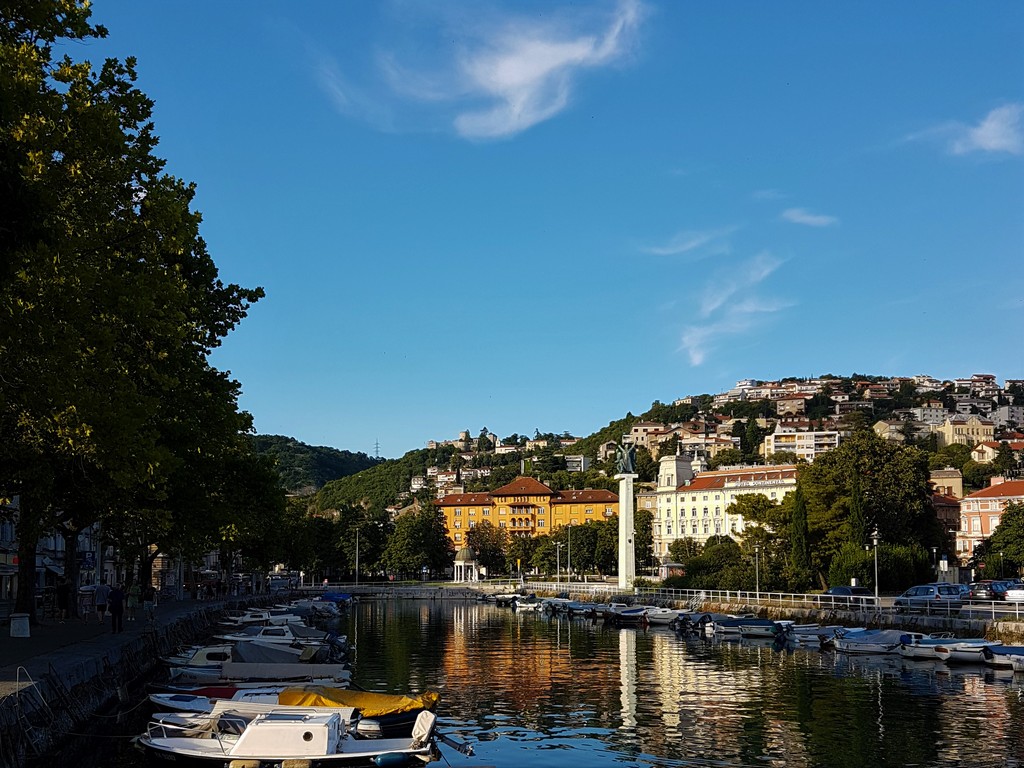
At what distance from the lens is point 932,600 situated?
57.9 meters

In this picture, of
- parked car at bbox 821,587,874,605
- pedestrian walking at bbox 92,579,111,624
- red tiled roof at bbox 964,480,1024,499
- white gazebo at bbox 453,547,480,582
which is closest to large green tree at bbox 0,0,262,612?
pedestrian walking at bbox 92,579,111,624

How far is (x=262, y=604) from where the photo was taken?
90.1 metres

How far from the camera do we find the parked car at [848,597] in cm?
6244

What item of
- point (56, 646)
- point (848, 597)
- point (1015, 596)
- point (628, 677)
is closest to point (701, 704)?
point (628, 677)

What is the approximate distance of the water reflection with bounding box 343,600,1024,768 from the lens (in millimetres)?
25078

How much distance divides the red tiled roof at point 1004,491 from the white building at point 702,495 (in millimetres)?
24597

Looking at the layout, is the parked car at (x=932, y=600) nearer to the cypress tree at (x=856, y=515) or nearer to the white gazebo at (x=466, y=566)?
the cypress tree at (x=856, y=515)

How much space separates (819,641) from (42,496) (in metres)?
41.4

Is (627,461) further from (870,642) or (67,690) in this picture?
(67,690)

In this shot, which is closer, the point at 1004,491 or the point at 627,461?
the point at 627,461

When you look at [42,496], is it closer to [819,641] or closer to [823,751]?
[823,751]

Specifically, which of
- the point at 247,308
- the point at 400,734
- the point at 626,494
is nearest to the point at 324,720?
the point at 400,734

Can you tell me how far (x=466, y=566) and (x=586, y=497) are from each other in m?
42.3

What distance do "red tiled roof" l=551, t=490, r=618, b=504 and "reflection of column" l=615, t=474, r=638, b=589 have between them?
88.7 m
